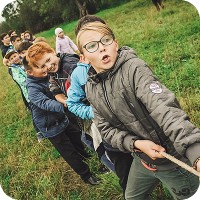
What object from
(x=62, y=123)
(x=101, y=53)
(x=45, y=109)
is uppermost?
(x=101, y=53)

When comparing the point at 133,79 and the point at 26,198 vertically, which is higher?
the point at 133,79

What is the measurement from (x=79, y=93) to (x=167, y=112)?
88 cm

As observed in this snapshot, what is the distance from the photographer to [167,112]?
1.18 meters

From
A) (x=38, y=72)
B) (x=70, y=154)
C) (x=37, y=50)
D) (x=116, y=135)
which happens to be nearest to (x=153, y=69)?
(x=70, y=154)

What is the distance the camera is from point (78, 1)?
2.60 metres

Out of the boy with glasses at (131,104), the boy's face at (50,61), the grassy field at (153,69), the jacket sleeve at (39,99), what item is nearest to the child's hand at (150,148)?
the boy with glasses at (131,104)

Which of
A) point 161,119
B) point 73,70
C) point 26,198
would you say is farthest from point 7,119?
point 161,119

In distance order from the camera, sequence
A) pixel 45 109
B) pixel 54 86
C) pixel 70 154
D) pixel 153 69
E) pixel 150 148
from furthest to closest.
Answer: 1. pixel 153 69
2. pixel 70 154
3. pixel 45 109
4. pixel 54 86
5. pixel 150 148

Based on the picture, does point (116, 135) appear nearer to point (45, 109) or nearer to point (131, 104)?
point (131, 104)

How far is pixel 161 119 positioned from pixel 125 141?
29 cm

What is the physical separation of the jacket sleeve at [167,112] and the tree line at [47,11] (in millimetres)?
1321

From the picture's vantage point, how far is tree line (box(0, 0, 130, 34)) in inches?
101

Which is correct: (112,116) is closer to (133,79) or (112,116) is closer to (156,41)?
(133,79)

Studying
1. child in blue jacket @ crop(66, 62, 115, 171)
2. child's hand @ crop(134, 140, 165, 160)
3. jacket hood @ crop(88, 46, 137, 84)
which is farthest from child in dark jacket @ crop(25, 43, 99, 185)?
child's hand @ crop(134, 140, 165, 160)
